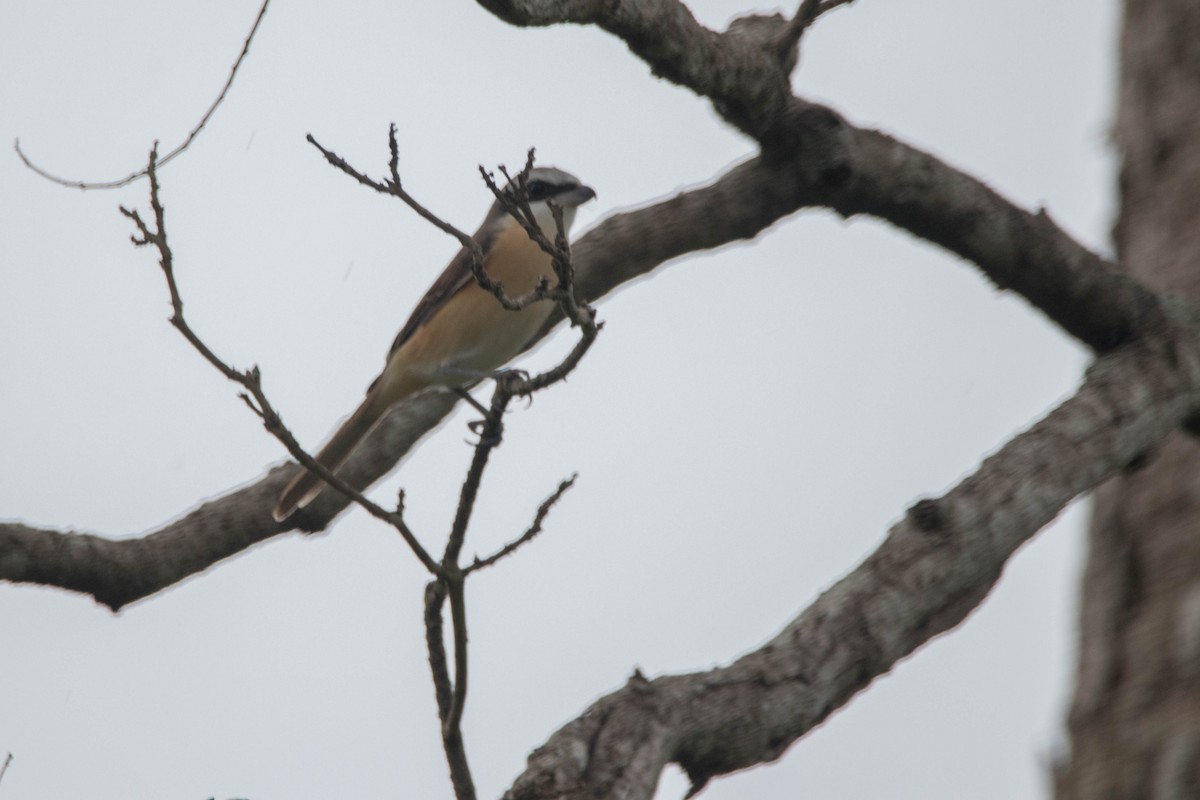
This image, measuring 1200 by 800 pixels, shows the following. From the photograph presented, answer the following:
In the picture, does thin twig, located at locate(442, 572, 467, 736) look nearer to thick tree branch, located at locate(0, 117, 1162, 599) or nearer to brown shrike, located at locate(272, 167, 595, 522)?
thick tree branch, located at locate(0, 117, 1162, 599)

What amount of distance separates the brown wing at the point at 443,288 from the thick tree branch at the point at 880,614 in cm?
300

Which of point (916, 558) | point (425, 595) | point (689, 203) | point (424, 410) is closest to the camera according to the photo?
point (425, 595)

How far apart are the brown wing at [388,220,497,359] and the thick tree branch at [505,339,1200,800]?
3.00 metres

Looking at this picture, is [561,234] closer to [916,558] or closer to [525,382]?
[525,382]

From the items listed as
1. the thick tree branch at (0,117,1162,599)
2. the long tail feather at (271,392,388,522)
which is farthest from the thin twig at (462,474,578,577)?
the long tail feather at (271,392,388,522)

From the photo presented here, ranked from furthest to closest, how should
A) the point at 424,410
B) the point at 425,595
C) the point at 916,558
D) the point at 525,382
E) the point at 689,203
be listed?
the point at 424,410
the point at 689,203
the point at 916,558
the point at 525,382
the point at 425,595

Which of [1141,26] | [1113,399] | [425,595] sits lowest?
[425,595]

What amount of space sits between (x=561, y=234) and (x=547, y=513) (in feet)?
2.25

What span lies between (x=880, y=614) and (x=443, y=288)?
3.55 meters

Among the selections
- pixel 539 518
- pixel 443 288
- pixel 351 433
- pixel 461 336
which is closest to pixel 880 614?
pixel 539 518

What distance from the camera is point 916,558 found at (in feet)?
12.3

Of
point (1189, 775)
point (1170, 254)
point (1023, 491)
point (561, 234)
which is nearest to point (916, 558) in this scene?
point (1023, 491)

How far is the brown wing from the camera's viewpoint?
6.54m

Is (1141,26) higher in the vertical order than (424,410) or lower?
higher
